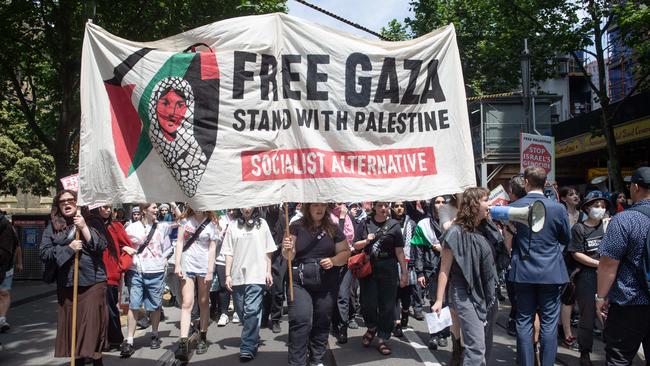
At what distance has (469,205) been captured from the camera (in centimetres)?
524

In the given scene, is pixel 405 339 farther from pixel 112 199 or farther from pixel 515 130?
pixel 515 130

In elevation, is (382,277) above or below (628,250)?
below

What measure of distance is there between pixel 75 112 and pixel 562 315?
43.3 feet

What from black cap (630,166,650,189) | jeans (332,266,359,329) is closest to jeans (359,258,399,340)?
jeans (332,266,359,329)

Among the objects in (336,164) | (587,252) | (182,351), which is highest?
(336,164)

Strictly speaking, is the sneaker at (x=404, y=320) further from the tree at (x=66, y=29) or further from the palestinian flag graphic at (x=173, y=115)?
the tree at (x=66, y=29)

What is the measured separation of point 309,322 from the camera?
5695 millimetres

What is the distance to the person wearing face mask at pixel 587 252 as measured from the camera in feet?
20.8

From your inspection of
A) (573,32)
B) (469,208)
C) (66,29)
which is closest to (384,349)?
(469,208)

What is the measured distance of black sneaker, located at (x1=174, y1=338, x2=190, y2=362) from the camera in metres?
6.46

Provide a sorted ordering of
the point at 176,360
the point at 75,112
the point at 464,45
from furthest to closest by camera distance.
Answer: the point at 464,45, the point at 75,112, the point at 176,360

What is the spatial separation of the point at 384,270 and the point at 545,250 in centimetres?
228

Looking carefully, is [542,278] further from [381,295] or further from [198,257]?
[198,257]

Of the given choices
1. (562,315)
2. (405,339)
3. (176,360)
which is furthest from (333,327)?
(562,315)
